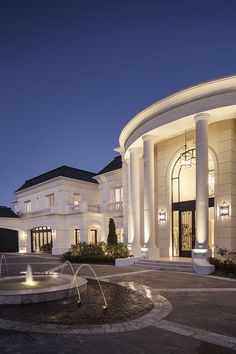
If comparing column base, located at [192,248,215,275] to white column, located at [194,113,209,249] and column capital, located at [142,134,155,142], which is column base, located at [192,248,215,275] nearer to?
white column, located at [194,113,209,249]

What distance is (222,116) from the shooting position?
51.9 ft

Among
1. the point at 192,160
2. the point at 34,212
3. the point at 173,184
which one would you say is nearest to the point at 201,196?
the point at 192,160

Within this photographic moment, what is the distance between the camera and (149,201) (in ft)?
60.3

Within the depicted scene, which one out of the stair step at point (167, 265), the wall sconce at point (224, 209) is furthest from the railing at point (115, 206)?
the wall sconce at point (224, 209)

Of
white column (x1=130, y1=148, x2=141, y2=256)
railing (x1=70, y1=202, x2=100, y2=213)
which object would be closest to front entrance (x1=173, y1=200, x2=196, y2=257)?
white column (x1=130, y1=148, x2=141, y2=256)

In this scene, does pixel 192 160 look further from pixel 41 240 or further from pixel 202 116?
pixel 41 240

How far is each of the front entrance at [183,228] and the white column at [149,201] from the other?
236 cm

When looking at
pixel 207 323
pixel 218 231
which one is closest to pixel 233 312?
pixel 207 323

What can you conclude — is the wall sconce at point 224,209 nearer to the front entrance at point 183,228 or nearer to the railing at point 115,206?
the front entrance at point 183,228

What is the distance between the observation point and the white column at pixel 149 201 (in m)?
18.2

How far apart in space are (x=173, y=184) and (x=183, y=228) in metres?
3.05

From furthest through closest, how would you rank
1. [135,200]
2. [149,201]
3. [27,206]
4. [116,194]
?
1. [27,206]
2. [116,194]
3. [135,200]
4. [149,201]

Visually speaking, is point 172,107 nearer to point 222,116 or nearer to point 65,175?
point 222,116

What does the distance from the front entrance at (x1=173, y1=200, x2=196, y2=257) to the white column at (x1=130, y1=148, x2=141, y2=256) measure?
2494 mm
